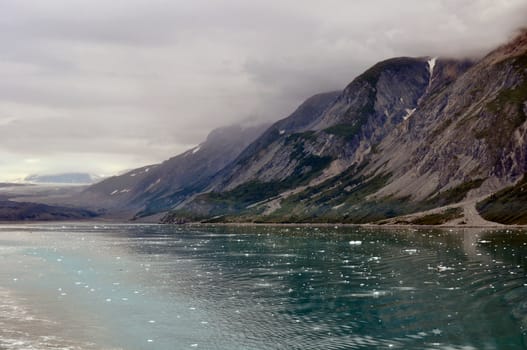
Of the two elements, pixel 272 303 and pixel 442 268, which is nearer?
pixel 272 303

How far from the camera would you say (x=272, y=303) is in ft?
203

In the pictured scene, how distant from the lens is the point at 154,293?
70562mm

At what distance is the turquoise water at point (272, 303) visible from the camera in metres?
46.2

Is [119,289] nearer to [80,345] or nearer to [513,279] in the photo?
[80,345]

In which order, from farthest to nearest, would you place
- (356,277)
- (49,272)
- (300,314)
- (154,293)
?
(49,272) < (356,277) < (154,293) < (300,314)

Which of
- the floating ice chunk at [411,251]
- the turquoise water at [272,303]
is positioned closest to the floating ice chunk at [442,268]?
the turquoise water at [272,303]

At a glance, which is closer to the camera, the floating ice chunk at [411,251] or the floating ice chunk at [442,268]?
the floating ice chunk at [442,268]

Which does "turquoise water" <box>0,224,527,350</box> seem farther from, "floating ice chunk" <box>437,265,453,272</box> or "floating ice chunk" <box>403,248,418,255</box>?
"floating ice chunk" <box>403,248,418,255</box>

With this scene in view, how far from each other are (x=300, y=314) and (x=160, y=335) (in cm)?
1502

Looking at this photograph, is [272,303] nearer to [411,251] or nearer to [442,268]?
[442,268]

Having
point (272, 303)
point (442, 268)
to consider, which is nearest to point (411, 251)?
point (442, 268)

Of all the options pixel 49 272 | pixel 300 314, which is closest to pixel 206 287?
pixel 300 314

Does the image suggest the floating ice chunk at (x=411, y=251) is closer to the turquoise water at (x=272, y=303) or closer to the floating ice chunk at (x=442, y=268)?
the turquoise water at (x=272, y=303)

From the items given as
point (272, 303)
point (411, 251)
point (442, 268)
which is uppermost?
point (272, 303)
